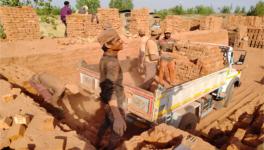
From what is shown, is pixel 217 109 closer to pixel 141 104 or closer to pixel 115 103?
pixel 141 104

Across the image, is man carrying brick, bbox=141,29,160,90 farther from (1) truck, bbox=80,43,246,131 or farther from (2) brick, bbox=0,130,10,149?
(2) brick, bbox=0,130,10,149

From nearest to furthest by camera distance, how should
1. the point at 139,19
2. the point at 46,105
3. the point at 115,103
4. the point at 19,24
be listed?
the point at 115,103 → the point at 46,105 → the point at 19,24 → the point at 139,19

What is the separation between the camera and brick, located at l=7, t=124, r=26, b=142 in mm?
3146

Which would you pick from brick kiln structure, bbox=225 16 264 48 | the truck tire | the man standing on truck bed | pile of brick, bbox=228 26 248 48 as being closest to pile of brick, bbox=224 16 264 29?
brick kiln structure, bbox=225 16 264 48

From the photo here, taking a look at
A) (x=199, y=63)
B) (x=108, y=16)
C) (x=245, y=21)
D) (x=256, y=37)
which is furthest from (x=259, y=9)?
(x=199, y=63)

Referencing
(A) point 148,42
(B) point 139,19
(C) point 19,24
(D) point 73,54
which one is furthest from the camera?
(B) point 139,19

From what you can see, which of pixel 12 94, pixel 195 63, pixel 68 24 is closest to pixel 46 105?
pixel 12 94

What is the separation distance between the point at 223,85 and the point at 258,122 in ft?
5.77

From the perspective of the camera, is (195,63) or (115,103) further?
(195,63)

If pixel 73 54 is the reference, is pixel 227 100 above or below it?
below

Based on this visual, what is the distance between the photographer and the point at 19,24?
28.5 ft

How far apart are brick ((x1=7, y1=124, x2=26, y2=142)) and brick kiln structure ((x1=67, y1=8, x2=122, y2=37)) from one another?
7.30 meters

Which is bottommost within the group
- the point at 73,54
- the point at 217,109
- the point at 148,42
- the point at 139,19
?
the point at 217,109

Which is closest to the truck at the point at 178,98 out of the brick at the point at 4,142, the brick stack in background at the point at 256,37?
the brick at the point at 4,142
